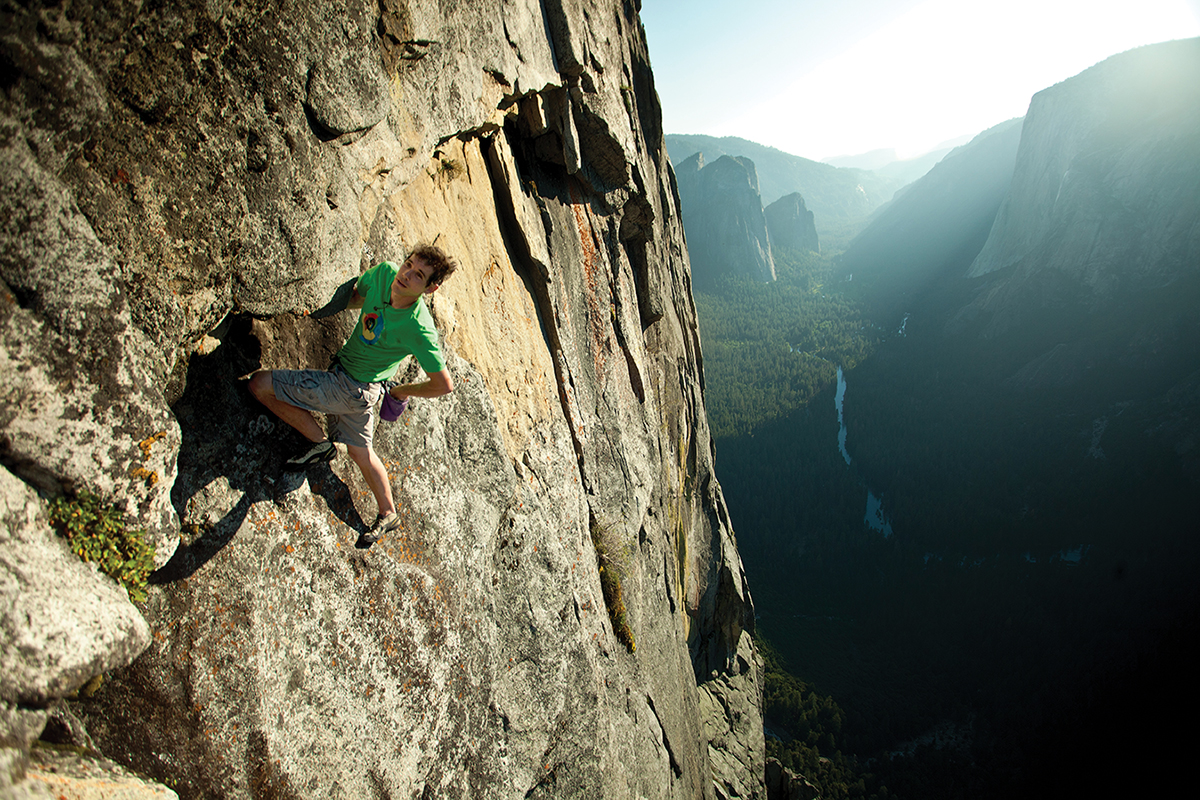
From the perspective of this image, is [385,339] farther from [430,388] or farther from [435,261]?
[435,261]

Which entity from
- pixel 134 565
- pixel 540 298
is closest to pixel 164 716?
pixel 134 565

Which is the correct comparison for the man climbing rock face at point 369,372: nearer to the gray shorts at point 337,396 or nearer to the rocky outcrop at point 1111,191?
the gray shorts at point 337,396

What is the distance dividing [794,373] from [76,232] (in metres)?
125

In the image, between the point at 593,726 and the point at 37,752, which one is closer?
the point at 37,752

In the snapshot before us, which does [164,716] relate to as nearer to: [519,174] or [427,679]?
[427,679]

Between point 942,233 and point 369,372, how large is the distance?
203065mm

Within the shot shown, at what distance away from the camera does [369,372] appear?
183 inches

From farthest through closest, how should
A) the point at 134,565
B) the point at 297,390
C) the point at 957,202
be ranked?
the point at 957,202
the point at 297,390
the point at 134,565

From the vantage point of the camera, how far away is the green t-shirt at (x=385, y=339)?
15.0 ft

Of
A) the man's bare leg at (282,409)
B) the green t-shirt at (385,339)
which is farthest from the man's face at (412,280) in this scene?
the man's bare leg at (282,409)

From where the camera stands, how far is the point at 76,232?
3299mm

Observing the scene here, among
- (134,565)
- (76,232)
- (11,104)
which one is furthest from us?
(134,565)

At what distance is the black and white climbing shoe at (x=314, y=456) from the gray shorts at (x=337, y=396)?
130 mm

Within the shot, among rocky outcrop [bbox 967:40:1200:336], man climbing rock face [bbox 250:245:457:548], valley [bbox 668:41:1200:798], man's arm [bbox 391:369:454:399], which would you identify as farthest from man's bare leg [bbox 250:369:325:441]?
rocky outcrop [bbox 967:40:1200:336]
